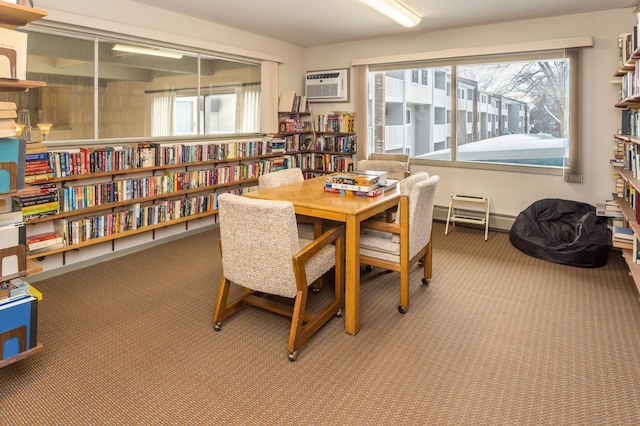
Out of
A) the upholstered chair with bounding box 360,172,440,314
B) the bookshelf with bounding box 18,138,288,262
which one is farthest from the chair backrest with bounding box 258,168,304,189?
the bookshelf with bounding box 18,138,288,262

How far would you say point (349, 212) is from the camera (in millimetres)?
2541

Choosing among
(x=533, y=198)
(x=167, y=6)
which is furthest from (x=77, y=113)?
(x=533, y=198)

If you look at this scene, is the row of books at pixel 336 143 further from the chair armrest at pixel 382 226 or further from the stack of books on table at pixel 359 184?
the chair armrest at pixel 382 226

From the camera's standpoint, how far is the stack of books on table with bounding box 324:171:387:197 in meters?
3.02

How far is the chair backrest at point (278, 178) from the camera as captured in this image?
3543 mm

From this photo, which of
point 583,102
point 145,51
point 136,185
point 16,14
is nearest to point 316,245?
point 16,14

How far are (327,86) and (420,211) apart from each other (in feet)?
12.6

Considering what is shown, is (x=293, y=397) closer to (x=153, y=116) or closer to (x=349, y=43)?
(x=153, y=116)

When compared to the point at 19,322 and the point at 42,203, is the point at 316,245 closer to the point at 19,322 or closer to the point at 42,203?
the point at 19,322

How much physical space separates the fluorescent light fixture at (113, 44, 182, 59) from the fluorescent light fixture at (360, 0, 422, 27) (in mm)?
2245

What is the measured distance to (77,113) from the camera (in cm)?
389

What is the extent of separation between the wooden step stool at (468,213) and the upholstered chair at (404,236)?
83.1 inches

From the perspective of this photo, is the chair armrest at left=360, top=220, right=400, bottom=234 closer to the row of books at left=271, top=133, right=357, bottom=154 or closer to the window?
the row of books at left=271, top=133, right=357, bottom=154

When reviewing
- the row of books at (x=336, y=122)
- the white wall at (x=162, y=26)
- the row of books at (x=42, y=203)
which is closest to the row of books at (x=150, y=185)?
the row of books at (x=42, y=203)
